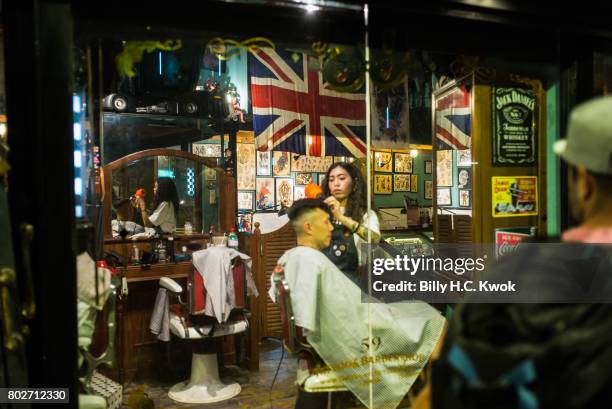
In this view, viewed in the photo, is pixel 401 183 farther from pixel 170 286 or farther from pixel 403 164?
pixel 170 286

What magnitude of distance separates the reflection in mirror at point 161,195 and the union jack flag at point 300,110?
162 centimetres

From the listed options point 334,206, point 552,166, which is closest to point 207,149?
point 334,206

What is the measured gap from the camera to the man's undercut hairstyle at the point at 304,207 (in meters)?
2.57

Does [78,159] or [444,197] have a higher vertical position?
[78,159]

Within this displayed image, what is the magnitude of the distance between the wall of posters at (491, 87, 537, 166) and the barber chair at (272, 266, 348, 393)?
1380 millimetres

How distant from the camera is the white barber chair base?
3.41 meters

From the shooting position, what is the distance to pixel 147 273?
13.9 feet

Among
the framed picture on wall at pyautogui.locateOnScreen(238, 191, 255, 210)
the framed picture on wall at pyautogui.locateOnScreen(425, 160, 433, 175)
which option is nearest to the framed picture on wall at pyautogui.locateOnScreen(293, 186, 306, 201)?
the framed picture on wall at pyautogui.locateOnScreen(425, 160, 433, 175)

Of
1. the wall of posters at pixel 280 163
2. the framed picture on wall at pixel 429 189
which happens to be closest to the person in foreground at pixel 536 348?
the framed picture on wall at pixel 429 189

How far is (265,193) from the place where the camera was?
15.8 feet

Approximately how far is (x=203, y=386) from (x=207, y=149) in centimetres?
222

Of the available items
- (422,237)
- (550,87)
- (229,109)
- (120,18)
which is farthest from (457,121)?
(229,109)

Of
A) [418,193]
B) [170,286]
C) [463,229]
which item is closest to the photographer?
[463,229]

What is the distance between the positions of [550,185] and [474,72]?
0.74 metres
